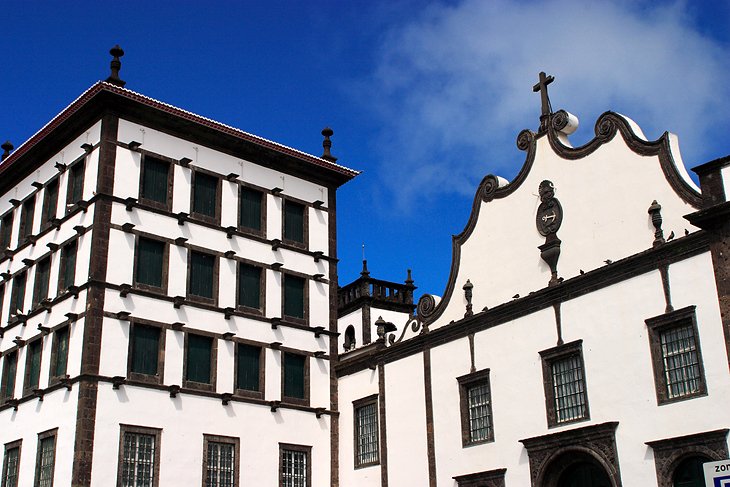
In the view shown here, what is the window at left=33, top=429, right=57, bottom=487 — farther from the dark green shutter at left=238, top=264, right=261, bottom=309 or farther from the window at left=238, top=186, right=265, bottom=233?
the window at left=238, top=186, right=265, bottom=233

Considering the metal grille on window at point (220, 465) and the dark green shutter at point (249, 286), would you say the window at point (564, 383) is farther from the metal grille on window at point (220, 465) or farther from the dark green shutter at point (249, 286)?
the dark green shutter at point (249, 286)

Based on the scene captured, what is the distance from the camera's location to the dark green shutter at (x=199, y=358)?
28.4 metres

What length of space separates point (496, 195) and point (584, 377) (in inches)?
264

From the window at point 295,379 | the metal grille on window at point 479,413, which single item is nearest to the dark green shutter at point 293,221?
the window at point 295,379

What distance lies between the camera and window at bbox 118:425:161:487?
2606 cm

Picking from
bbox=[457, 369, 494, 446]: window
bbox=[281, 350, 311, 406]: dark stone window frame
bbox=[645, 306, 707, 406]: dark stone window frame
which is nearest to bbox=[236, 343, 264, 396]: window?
bbox=[281, 350, 311, 406]: dark stone window frame

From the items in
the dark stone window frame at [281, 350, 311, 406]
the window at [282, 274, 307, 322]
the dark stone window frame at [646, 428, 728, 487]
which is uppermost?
the window at [282, 274, 307, 322]

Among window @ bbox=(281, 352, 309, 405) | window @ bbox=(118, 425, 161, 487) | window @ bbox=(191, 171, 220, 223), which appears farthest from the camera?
window @ bbox=(281, 352, 309, 405)

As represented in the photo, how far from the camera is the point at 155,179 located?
29438 mm

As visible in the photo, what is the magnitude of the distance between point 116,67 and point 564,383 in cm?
1697

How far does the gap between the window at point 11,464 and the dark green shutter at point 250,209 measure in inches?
397

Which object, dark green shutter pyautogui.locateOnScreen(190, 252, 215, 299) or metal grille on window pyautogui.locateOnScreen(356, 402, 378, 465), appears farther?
metal grille on window pyautogui.locateOnScreen(356, 402, 378, 465)

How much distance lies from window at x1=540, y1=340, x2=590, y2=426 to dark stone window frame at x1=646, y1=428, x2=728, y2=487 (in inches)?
97.8

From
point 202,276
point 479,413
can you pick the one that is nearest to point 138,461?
point 202,276
